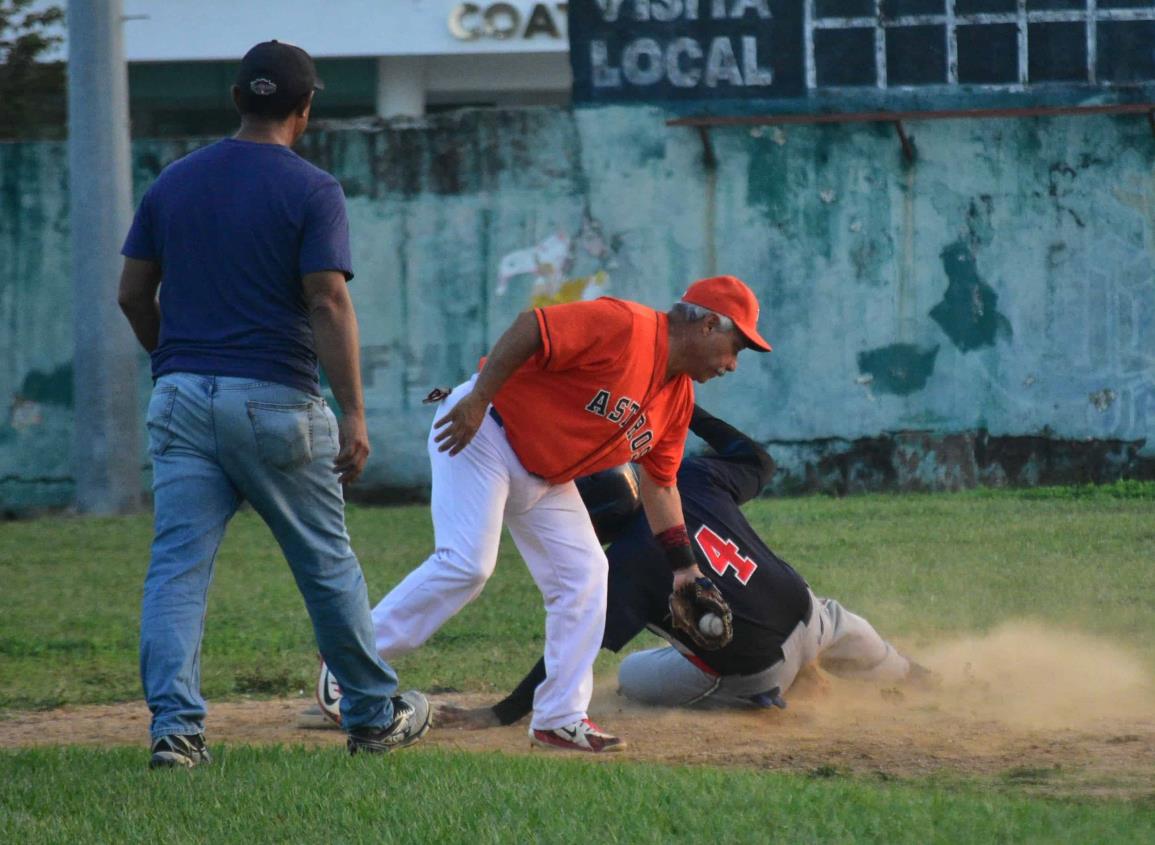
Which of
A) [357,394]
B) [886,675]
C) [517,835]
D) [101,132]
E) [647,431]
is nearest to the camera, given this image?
[517,835]

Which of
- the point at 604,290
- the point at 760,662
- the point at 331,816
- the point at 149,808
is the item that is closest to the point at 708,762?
the point at 760,662

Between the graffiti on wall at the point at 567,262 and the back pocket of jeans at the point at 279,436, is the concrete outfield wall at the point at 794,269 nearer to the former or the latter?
the graffiti on wall at the point at 567,262

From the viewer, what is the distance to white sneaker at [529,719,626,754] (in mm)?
5504

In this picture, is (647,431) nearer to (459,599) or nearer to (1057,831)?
(459,599)

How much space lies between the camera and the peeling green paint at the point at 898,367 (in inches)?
553

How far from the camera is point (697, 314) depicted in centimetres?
560

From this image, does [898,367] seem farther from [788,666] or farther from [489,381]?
[489,381]

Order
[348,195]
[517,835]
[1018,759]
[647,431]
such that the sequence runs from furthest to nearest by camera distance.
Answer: [348,195] < [647,431] < [1018,759] < [517,835]

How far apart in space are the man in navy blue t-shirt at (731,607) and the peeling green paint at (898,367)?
25.5 feet

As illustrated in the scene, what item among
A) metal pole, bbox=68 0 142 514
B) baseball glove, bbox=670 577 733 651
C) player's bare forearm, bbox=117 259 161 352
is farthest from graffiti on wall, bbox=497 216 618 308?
player's bare forearm, bbox=117 259 161 352

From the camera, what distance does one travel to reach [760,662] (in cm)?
598

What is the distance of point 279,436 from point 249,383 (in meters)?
0.17

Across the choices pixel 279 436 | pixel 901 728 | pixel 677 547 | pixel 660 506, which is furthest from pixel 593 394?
pixel 901 728

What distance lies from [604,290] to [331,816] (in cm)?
1018
